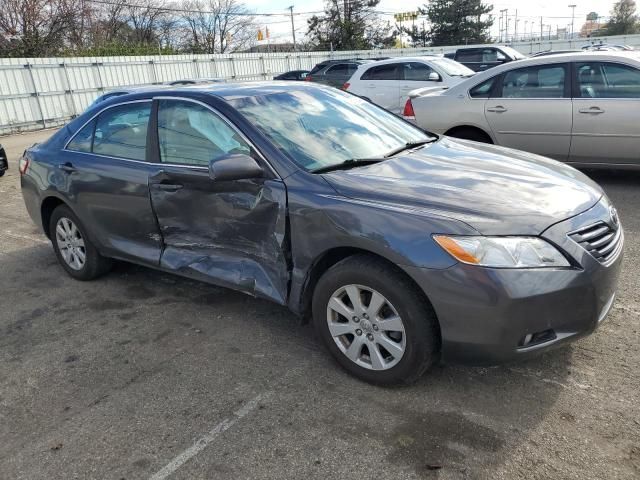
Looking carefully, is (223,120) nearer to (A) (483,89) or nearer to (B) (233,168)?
(B) (233,168)

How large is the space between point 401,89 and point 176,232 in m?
9.03

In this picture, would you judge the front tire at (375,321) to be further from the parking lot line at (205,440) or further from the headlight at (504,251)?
the parking lot line at (205,440)

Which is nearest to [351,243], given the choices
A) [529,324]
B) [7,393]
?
[529,324]

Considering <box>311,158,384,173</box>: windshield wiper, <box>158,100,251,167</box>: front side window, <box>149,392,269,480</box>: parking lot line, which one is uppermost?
<box>158,100,251,167</box>: front side window

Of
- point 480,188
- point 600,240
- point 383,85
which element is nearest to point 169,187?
point 480,188

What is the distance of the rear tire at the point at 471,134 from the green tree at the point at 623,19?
70.2 meters

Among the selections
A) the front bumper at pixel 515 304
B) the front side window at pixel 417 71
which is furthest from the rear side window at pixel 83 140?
the front side window at pixel 417 71

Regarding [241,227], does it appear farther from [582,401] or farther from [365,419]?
[582,401]

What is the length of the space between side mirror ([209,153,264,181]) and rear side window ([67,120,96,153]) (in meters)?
1.80

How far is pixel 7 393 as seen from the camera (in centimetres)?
323

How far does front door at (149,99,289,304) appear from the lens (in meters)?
3.33

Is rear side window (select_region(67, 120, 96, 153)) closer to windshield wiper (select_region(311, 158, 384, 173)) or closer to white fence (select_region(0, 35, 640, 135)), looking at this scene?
windshield wiper (select_region(311, 158, 384, 173))

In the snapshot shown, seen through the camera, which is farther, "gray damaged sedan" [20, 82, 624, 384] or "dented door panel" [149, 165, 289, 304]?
"dented door panel" [149, 165, 289, 304]

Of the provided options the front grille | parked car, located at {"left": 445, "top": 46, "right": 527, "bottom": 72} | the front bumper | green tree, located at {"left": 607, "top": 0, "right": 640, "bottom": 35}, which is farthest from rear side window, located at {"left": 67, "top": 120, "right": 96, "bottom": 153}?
green tree, located at {"left": 607, "top": 0, "right": 640, "bottom": 35}
